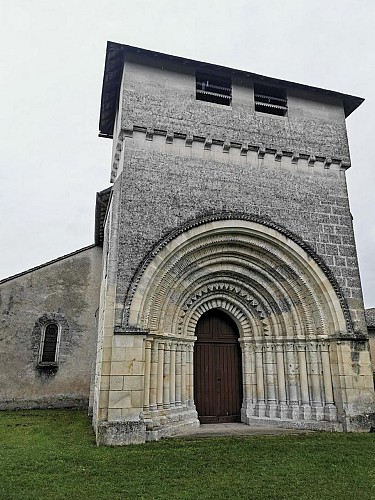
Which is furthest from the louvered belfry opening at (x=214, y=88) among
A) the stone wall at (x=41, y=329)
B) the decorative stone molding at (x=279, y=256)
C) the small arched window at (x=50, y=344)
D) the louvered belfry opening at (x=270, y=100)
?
the small arched window at (x=50, y=344)

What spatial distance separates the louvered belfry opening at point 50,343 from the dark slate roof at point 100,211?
3.15 m

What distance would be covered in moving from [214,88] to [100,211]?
5170 mm

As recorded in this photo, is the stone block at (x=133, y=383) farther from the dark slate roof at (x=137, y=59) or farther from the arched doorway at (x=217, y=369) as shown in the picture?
the dark slate roof at (x=137, y=59)

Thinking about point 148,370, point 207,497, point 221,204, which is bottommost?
point 207,497

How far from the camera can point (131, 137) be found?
838cm

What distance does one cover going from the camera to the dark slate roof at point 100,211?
11.4 meters

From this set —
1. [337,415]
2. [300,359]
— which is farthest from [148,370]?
[337,415]

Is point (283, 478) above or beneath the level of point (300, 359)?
beneath

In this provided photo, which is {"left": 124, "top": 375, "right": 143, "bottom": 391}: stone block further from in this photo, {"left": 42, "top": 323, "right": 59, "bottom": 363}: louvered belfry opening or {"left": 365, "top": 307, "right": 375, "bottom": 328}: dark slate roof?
{"left": 365, "top": 307, "right": 375, "bottom": 328}: dark slate roof

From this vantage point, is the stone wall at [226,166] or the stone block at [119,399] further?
the stone wall at [226,166]

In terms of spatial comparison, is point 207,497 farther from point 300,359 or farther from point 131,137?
point 131,137

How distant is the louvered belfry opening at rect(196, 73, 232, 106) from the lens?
947 centimetres

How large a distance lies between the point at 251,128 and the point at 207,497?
7.77 metres

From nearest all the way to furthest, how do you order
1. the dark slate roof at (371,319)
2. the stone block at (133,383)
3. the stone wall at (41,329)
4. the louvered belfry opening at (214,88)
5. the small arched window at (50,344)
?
the stone block at (133,383)
the louvered belfry opening at (214,88)
the stone wall at (41,329)
the small arched window at (50,344)
the dark slate roof at (371,319)
